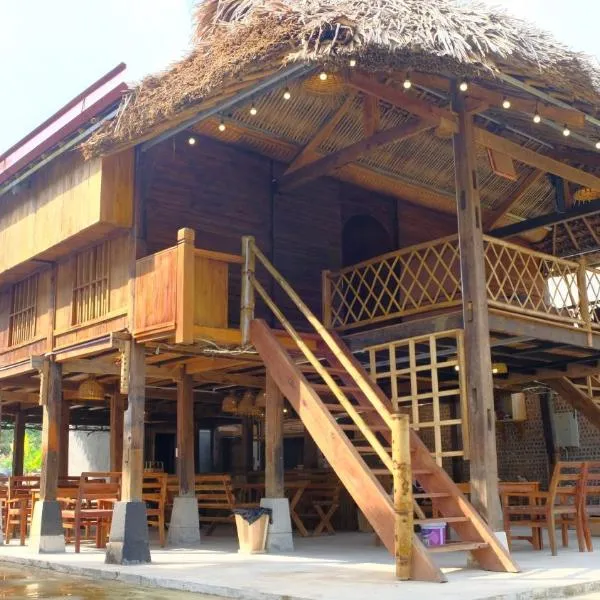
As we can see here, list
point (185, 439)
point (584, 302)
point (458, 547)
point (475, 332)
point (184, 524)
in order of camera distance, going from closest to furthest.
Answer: point (458, 547), point (475, 332), point (584, 302), point (184, 524), point (185, 439)

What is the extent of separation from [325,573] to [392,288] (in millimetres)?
5753

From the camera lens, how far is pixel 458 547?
7.17 m

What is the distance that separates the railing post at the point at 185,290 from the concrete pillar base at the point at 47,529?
344 centimetres

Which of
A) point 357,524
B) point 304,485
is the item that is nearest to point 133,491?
point 304,485

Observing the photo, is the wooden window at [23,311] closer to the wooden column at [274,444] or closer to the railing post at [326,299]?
the wooden column at [274,444]

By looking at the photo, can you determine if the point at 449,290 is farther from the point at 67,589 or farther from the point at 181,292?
the point at 67,589

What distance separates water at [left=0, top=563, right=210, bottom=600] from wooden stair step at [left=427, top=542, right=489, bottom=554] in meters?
1.95

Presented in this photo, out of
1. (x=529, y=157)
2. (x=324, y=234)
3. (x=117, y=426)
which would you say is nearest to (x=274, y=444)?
(x=324, y=234)

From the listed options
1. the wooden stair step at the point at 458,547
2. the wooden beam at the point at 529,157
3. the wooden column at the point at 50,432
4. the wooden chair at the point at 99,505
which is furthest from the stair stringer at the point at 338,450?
the wooden beam at the point at 529,157

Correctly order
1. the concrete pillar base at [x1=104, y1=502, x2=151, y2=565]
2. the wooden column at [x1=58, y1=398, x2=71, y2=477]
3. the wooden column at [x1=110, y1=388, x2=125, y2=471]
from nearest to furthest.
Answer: the concrete pillar base at [x1=104, y1=502, x2=151, y2=565] → the wooden column at [x1=110, y1=388, x2=125, y2=471] → the wooden column at [x1=58, y1=398, x2=71, y2=477]

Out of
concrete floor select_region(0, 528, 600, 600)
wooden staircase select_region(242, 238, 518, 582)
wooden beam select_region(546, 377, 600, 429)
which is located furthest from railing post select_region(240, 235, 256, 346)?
wooden beam select_region(546, 377, 600, 429)

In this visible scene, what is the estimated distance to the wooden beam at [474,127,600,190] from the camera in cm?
936

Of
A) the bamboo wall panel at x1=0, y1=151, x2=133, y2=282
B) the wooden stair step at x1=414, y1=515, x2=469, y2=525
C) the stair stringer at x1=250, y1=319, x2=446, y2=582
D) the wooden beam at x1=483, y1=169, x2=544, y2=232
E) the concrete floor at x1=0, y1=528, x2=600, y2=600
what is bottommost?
the concrete floor at x1=0, y1=528, x2=600, y2=600

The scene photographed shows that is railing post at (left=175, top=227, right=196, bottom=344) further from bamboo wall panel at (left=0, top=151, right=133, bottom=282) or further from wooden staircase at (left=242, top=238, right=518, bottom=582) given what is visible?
bamboo wall panel at (left=0, top=151, right=133, bottom=282)
